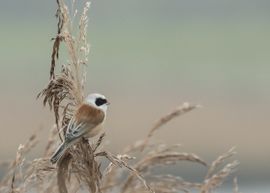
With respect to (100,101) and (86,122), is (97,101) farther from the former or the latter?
(86,122)

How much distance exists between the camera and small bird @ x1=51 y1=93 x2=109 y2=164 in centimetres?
447

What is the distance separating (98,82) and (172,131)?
8.97 ft

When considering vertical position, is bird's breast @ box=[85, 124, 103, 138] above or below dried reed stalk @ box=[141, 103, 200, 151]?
below

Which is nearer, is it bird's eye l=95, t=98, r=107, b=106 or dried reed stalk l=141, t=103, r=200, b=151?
bird's eye l=95, t=98, r=107, b=106

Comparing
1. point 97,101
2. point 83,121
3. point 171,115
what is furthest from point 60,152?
point 171,115

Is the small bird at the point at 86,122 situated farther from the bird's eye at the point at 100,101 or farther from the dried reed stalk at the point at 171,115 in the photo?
the dried reed stalk at the point at 171,115

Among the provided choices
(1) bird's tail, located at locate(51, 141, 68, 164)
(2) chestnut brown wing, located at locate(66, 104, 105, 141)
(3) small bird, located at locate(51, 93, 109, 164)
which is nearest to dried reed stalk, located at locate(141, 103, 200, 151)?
(3) small bird, located at locate(51, 93, 109, 164)

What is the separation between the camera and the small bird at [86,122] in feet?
14.7

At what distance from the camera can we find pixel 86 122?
4930 mm

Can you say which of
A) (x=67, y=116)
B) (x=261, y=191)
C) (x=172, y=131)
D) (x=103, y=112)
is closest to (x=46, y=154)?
(x=103, y=112)

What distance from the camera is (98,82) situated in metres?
19.4

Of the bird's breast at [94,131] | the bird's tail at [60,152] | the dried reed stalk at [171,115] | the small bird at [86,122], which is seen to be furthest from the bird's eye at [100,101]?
the bird's tail at [60,152]

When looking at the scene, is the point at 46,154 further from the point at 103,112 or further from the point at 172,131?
the point at 172,131

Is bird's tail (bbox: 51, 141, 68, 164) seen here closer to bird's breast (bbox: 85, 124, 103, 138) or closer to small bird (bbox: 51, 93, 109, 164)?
small bird (bbox: 51, 93, 109, 164)
